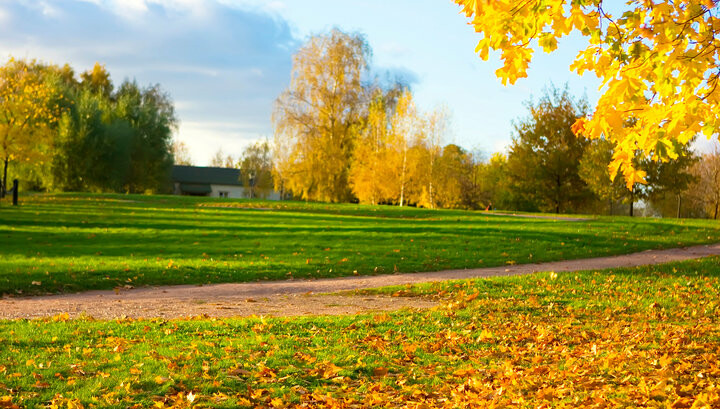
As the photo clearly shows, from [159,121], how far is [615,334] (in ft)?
175

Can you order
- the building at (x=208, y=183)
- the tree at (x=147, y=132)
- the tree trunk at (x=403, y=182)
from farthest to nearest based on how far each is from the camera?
the building at (x=208, y=183)
the tree at (x=147, y=132)
the tree trunk at (x=403, y=182)

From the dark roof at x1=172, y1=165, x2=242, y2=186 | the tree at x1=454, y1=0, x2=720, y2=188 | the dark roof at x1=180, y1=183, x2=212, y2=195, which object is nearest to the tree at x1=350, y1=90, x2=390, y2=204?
the tree at x1=454, y1=0, x2=720, y2=188

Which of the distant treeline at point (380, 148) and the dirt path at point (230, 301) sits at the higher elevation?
the distant treeline at point (380, 148)

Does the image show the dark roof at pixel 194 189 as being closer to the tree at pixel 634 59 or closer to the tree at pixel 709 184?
the tree at pixel 709 184

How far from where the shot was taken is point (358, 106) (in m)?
43.9

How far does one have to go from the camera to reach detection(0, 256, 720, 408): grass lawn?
17.2ft

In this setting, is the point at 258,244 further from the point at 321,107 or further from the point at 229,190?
the point at 229,190

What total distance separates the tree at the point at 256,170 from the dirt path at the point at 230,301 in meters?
66.6

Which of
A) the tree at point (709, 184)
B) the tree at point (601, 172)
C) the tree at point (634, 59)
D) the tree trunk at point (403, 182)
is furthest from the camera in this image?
the tree at point (709, 184)

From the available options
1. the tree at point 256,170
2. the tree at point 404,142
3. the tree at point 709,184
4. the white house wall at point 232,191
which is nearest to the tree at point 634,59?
the tree at point 404,142

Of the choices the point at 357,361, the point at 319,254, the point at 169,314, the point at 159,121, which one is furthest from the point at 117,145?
the point at 357,361

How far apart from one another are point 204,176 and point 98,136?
42515mm

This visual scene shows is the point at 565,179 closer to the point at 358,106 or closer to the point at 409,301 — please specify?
the point at 358,106

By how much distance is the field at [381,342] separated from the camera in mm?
5324
